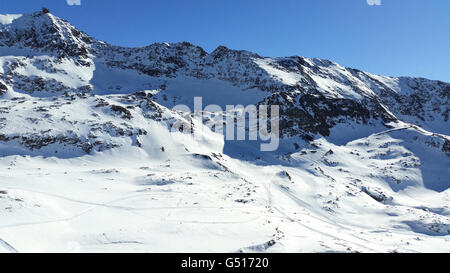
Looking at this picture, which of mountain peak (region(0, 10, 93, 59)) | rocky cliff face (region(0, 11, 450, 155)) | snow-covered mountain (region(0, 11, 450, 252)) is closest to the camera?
snow-covered mountain (region(0, 11, 450, 252))

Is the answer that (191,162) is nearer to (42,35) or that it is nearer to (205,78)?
(205,78)

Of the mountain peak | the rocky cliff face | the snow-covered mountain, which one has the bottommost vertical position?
the snow-covered mountain

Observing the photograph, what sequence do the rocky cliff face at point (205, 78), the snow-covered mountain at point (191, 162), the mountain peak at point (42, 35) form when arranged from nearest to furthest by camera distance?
the snow-covered mountain at point (191, 162)
the rocky cliff face at point (205, 78)
the mountain peak at point (42, 35)

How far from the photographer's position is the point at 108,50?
415ft

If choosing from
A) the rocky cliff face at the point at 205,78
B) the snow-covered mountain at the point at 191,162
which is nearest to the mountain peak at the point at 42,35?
the rocky cliff face at the point at 205,78

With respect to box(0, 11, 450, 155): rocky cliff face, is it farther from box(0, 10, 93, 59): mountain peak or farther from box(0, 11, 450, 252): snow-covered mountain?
box(0, 11, 450, 252): snow-covered mountain

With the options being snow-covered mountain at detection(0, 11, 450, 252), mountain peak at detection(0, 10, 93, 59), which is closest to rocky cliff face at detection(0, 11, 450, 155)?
mountain peak at detection(0, 10, 93, 59)

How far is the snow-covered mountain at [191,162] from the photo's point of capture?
25016 mm

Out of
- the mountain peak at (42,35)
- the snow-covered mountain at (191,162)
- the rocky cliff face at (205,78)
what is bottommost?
the snow-covered mountain at (191,162)

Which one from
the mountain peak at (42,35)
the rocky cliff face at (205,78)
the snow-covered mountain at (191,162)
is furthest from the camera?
the mountain peak at (42,35)

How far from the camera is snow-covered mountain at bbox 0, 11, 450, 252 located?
2502cm

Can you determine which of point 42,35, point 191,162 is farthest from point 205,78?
point 42,35

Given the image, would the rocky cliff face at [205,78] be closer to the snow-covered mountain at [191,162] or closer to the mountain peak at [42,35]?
the mountain peak at [42,35]

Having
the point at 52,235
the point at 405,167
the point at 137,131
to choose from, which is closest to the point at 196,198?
the point at 52,235
